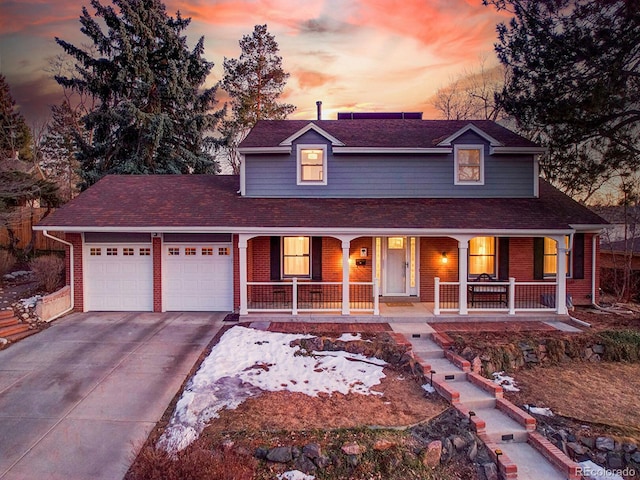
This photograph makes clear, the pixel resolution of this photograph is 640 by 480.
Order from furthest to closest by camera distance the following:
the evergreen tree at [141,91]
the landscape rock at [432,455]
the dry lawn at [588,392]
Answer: the evergreen tree at [141,91] → the dry lawn at [588,392] → the landscape rock at [432,455]

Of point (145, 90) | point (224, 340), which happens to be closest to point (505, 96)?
point (224, 340)

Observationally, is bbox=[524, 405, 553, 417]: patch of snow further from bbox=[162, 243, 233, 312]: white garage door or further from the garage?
the garage

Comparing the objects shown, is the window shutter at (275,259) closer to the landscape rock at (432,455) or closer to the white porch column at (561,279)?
the landscape rock at (432,455)

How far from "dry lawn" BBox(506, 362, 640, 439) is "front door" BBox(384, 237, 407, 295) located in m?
4.87

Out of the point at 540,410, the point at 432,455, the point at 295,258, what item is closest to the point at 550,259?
the point at 540,410

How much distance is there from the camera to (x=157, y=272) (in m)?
11.9

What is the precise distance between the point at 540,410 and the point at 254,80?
25247 millimetres

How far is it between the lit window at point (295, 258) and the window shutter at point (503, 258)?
6.39 meters

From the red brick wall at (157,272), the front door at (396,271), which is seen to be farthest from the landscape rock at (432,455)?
the red brick wall at (157,272)

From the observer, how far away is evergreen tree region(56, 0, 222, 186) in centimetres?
2077

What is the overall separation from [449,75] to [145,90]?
18.9 m

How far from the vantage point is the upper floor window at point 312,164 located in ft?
42.9

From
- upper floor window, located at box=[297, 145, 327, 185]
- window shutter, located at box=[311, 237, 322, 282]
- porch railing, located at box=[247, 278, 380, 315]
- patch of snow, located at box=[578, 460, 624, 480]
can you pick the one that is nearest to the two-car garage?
porch railing, located at box=[247, 278, 380, 315]

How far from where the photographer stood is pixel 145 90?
21.5m
